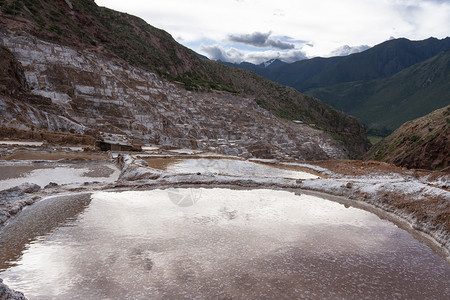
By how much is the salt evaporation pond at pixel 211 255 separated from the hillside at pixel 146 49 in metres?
55.9

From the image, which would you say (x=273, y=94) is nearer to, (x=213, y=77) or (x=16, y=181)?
(x=213, y=77)

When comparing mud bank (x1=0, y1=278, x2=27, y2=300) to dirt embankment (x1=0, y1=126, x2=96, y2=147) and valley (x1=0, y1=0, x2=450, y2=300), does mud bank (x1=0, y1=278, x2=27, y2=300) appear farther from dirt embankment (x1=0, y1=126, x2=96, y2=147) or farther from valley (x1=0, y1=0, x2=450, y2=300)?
dirt embankment (x1=0, y1=126, x2=96, y2=147)

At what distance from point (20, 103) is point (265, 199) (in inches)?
1628

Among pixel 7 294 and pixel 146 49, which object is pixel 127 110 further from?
pixel 7 294

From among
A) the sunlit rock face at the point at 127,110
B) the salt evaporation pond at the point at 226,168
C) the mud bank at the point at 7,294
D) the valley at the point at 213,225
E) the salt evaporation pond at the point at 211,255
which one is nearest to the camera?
the mud bank at the point at 7,294

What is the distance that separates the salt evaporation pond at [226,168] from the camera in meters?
22.4

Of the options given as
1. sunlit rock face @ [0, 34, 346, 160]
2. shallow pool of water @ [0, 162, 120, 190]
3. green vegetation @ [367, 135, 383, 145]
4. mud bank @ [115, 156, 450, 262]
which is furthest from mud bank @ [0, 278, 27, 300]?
green vegetation @ [367, 135, 383, 145]

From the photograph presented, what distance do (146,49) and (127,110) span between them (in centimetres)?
3760

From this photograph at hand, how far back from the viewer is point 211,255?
27.3 ft

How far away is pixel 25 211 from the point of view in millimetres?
12102

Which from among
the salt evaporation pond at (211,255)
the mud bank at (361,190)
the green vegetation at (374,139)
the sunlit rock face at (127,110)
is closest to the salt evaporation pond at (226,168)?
the mud bank at (361,190)

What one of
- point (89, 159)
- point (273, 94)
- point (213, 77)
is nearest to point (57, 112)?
point (89, 159)

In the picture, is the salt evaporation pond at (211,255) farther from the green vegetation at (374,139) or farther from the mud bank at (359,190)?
the green vegetation at (374,139)

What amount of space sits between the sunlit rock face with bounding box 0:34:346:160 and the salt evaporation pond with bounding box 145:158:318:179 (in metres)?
21.5
